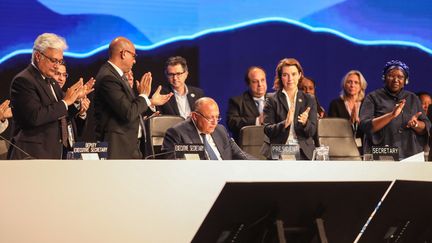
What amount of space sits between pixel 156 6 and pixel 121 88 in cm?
255

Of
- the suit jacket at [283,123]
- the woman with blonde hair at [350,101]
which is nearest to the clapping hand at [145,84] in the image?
the suit jacket at [283,123]

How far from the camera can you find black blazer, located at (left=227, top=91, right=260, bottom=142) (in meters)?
5.88

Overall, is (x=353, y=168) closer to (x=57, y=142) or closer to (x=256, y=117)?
(x=57, y=142)

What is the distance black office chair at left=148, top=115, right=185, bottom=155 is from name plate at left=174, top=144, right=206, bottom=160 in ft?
4.21

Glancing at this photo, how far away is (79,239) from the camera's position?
271 centimetres

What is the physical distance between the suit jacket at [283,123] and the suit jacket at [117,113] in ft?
2.85

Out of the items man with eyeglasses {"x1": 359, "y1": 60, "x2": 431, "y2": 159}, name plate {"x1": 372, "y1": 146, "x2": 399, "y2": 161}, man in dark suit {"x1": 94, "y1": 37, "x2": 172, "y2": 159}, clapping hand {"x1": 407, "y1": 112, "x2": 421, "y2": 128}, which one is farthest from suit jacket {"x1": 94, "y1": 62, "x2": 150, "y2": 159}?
clapping hand {"x1": 407, "y1": 112, "x2": 421, "y2": 128}

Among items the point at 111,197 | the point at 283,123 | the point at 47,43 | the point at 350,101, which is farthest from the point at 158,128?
the point at 111,197

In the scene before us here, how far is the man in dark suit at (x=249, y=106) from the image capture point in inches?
232

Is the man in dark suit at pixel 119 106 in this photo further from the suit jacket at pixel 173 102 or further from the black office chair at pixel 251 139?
the suit jacket at pixel 173 102

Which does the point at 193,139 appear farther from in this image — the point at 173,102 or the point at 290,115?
the point at 173,102

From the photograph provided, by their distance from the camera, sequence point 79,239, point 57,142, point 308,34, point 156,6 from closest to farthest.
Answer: point 79,239 → point 57,142 → point 156,6 → point 308,34

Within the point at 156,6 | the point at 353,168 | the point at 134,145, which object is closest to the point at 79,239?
the point at 353,168

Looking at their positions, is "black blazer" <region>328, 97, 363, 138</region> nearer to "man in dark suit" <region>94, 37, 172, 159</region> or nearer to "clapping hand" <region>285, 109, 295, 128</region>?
"clapping hand" <region>285, 109, 295, 128</region>
